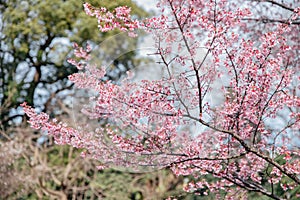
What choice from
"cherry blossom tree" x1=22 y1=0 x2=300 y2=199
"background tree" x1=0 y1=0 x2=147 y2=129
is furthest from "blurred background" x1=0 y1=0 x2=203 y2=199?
"cherry blossom tree" x1=22 y1=0 x2=300 y2=199

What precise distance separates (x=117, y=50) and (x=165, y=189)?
238 centimetres

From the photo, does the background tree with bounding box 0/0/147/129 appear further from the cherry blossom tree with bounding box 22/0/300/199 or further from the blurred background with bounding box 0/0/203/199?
the cherry blossom tree with bounding box 22/0/300/199

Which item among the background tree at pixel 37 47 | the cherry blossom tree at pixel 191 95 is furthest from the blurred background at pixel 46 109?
the cherry blossom tree at pixel 191 95

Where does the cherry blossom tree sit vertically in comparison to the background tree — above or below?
below

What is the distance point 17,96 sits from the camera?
5246 mm

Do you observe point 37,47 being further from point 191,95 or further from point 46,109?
point 191,95

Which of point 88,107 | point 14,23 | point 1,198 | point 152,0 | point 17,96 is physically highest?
point 14,23

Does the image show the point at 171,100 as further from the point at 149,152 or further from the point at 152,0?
the point at 152,0

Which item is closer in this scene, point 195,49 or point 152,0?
point 195,49

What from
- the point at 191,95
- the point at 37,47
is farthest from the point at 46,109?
the point at 191,95

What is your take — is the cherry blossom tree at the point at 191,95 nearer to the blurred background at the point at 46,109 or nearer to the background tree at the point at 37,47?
the blurred background at the point at 46,109

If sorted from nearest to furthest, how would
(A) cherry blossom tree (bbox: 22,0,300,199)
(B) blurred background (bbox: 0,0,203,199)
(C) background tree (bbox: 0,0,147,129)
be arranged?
(A) cherry blossom tree (bbox: 22,0,300,199) → (B) blurred background (bbox: 0,0,203,199) → (C) background tree (bbox: 0,0,147,129)

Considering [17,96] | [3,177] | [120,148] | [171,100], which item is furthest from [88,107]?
[17,96]

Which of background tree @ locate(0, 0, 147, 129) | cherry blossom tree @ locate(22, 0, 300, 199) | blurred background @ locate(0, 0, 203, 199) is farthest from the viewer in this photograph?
background tree @ locate(0, 0, 147, 129)
